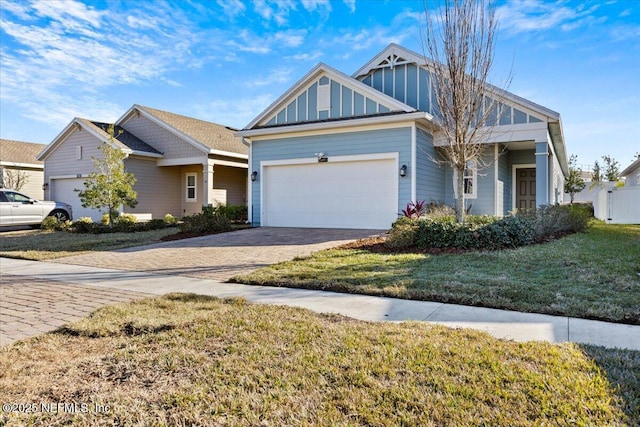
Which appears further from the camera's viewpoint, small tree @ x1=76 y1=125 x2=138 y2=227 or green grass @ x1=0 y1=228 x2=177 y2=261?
small tree @ x1=76 y1=125 x2=138 y2=227

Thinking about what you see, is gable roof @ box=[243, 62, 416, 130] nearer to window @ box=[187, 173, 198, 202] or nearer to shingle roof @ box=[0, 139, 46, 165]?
window @ box=[187, 173, 198, 202]

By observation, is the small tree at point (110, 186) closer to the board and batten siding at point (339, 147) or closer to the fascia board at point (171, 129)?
the fascia board at point (171, 129)

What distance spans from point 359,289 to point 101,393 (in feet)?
11.6

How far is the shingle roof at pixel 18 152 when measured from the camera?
2342 centimetres

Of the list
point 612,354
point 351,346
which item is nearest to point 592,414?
point 612,354

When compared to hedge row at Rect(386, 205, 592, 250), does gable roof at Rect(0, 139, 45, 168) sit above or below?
above

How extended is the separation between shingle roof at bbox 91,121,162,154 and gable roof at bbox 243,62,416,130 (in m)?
6.53

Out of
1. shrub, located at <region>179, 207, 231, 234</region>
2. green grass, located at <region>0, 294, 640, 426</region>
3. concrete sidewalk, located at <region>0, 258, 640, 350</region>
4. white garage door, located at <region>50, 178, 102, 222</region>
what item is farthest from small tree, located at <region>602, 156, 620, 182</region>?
green grass, located at <region>0, 294, 640, 426</region>

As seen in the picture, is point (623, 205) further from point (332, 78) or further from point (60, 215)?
point (60, 215)

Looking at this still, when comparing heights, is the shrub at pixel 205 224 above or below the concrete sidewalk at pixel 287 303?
above

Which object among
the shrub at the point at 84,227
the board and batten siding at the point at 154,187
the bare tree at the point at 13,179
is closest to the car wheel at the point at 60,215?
the shrub at the point at 84,227

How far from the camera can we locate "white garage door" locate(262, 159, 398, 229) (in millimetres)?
13734

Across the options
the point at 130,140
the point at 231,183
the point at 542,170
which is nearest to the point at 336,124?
the point at 542,170

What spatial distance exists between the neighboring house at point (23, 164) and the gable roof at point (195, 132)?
23.1ft
